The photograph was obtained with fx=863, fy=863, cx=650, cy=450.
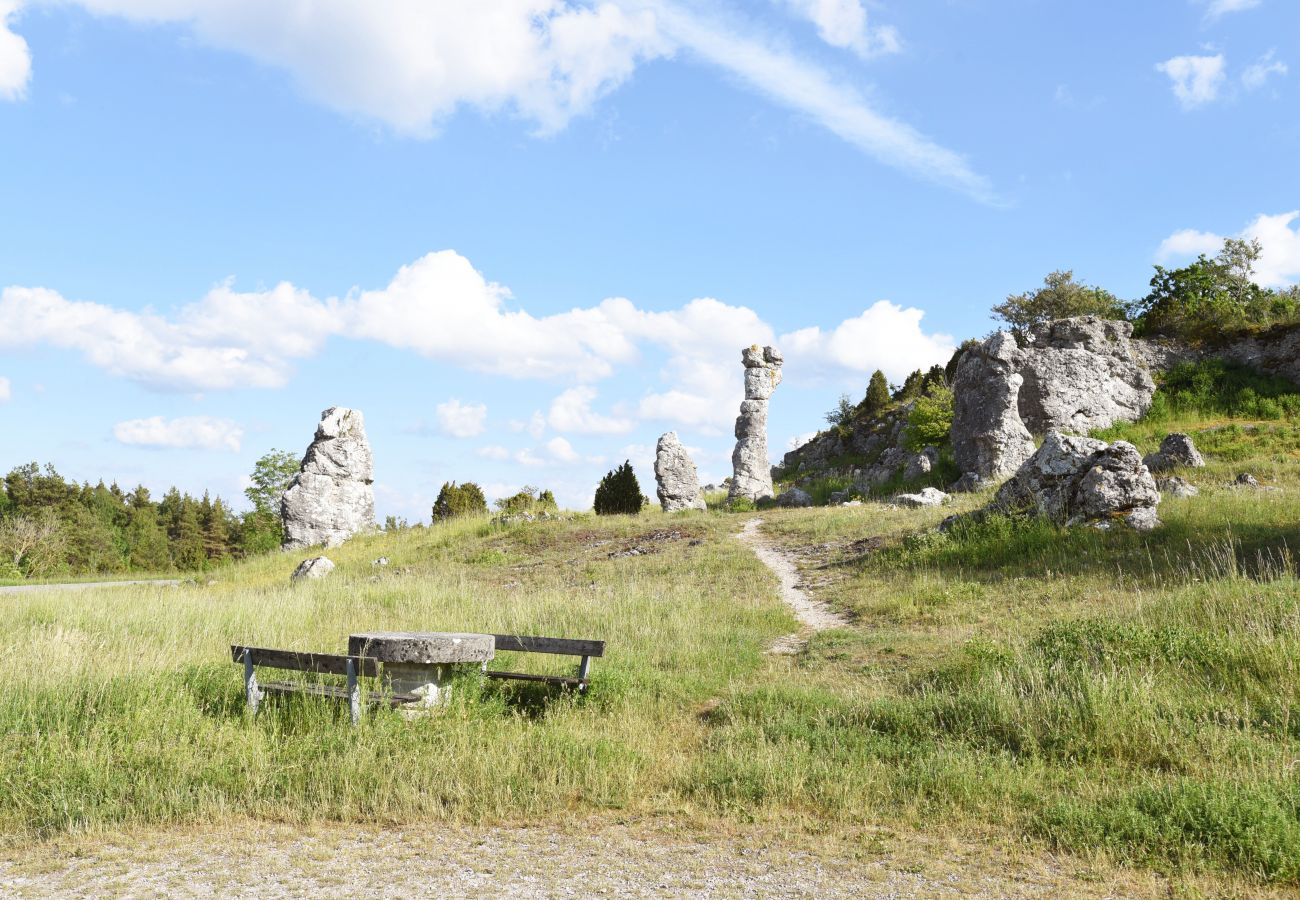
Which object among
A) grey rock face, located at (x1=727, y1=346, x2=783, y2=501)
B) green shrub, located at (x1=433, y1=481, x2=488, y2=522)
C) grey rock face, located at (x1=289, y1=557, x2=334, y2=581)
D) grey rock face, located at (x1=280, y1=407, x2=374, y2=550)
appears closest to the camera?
grey rock face, located at (x1=289, y1=557, x2=334, y2=581)

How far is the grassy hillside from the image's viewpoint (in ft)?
18.9

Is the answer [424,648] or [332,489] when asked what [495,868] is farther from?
[332,489]

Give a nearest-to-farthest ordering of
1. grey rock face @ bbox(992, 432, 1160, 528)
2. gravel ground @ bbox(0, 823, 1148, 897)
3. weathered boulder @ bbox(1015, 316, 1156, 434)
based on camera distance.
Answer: gravel ground @ bbox(0, 823, 1148, 897)
grey rock face @ bbox(992, 432, 1160, 528)
weathered boulder @ bbox(1015, 316, 1156, 434)

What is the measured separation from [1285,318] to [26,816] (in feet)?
120

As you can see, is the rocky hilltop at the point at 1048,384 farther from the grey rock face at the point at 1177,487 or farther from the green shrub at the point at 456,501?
the green shrub at the point at 456,501

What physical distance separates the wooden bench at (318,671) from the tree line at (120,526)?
33.5 meters

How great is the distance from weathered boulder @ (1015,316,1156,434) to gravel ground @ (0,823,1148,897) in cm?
2560

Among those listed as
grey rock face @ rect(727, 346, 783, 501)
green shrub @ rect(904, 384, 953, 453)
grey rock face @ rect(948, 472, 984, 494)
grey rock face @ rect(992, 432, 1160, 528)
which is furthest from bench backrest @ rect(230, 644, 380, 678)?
green shrub @ rect(904, 384, 953, 453)

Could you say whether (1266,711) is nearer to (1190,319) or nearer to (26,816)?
(26,816)

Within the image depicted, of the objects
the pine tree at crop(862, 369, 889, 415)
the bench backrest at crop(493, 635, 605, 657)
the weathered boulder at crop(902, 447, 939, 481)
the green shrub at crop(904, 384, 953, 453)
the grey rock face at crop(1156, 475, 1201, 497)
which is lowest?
the bench backrest at crop(493, 635, 605, 657)

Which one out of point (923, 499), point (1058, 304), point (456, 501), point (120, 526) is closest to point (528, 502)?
point (456, 501)

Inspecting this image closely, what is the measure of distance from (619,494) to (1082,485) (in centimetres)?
1781

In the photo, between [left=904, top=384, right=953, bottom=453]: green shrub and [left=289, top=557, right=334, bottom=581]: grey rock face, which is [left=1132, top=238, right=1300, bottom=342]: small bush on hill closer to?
[left=904, top=384, right=953, bottom=453]: green shrub

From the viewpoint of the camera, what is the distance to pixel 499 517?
89.8ft
